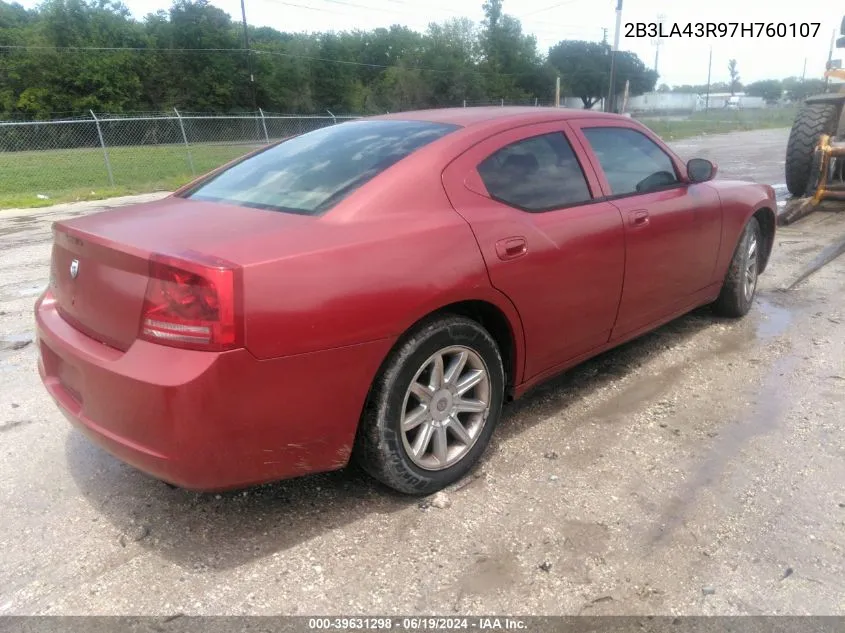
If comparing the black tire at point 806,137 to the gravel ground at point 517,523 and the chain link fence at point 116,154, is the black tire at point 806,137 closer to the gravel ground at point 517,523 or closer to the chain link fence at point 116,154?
the gravel ground at point 517,523

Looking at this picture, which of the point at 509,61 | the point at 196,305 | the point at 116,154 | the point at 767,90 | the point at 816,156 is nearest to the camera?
the point at 196,305

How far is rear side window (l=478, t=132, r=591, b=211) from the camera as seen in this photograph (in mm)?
3072

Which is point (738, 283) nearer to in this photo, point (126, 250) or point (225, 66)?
point (126, 250)

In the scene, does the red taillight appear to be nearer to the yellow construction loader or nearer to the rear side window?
the rear side window

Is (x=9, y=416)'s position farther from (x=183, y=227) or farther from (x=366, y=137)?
(x=366, y=137)

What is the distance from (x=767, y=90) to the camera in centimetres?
9581

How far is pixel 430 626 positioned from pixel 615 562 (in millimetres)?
706

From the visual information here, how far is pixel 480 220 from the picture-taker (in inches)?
113

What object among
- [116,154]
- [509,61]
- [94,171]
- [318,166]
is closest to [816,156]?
[318,166]

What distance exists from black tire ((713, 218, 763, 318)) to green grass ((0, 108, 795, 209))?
1280 centimetres

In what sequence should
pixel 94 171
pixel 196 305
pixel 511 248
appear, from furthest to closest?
pixel 94 171 < pixel 511 248 < pixel 196 305

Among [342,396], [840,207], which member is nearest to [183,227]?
[342,396]

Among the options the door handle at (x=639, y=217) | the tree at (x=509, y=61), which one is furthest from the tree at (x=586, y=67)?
the door handle at (x=639, y=217)

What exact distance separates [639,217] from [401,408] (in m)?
1.78
